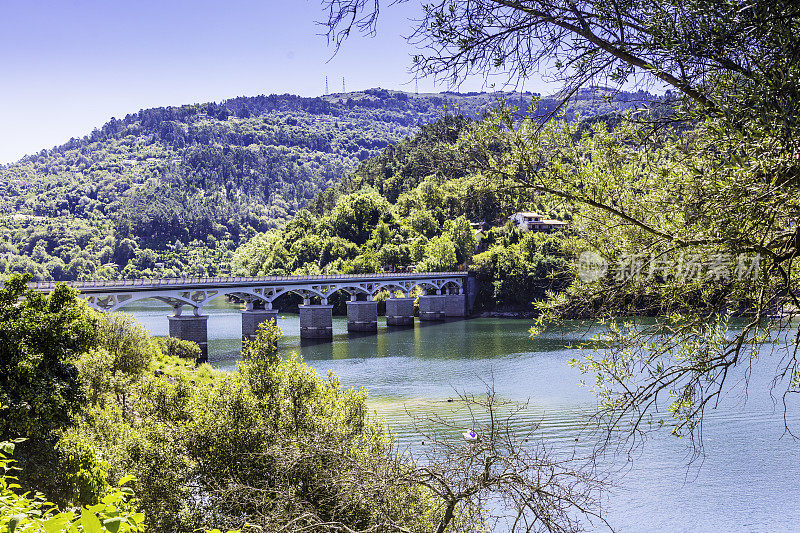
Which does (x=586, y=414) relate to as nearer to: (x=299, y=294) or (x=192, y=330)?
(x=192, y=330)

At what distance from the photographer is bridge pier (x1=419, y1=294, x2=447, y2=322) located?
53812mm

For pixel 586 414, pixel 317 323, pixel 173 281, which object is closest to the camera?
pixel 586 414

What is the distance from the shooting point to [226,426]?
8398mm

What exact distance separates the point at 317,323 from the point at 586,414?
35541mm

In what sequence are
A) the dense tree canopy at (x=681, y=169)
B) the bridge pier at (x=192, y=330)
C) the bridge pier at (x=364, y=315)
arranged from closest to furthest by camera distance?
the dense tree canopy at (x=681, y=169)
the bridge pier at (x=192, y=330)
the bridge pier at (x=364, y=315)

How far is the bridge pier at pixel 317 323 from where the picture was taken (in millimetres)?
42938

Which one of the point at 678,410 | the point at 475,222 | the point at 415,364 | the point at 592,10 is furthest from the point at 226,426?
the point at 475,222

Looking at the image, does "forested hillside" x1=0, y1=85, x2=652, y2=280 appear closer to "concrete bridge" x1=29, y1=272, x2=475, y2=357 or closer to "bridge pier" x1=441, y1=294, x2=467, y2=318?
"bridge pier" x1=441, y1=294, x2=467, y2=318

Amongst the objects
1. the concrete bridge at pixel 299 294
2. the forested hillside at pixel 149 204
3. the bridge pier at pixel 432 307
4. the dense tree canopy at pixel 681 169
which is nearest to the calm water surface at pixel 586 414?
the dense tree canopy at pixel 681 169

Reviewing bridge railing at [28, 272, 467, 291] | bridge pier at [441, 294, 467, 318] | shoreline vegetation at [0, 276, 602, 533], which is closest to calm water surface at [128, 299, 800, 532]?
shoreline vegetation at [0, 276, 602, 533]

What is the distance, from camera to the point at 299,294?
146ft

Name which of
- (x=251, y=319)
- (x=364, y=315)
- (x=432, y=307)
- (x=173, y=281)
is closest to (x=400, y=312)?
(x=432, y=307)

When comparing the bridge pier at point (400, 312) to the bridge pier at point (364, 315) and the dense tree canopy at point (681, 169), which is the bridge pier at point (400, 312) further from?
the dense tree canopy at point (681, 169)

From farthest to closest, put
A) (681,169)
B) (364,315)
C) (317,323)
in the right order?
1. (364,315)
2. (317,323)
3. (681,169)
